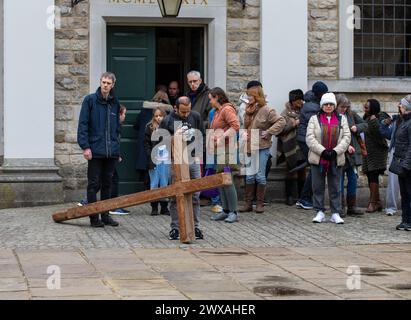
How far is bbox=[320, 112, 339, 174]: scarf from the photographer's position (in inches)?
518

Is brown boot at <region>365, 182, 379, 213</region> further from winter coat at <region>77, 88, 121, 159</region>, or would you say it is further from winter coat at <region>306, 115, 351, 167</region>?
winter coat at <region>77, 88, 121, 159</region>

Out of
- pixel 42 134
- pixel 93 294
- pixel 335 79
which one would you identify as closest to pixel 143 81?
pixel 42 134

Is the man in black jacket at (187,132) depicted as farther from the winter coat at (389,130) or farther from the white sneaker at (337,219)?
the winter coat at (389,130)

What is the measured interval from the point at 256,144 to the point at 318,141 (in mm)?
A: 1135

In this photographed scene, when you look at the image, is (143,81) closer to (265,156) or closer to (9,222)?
(265,156)

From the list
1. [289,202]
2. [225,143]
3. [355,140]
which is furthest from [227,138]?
[289,202]

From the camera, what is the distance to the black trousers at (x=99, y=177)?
12531 millimetres

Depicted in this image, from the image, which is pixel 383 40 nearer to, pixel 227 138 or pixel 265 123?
pixel 265 123

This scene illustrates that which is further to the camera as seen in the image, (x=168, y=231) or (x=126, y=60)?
(x=126, y=60)

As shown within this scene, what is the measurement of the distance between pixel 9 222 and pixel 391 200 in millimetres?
5547

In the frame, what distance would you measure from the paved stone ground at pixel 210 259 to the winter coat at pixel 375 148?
98 centimetres

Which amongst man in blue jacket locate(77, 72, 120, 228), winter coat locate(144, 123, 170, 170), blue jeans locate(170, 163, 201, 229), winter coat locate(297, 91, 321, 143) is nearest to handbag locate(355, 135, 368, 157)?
winter coat locate(297, 91, 321, 143)

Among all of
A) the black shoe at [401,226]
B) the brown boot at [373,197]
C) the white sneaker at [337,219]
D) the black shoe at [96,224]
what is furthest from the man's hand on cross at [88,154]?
the brown boot at [373,197]
